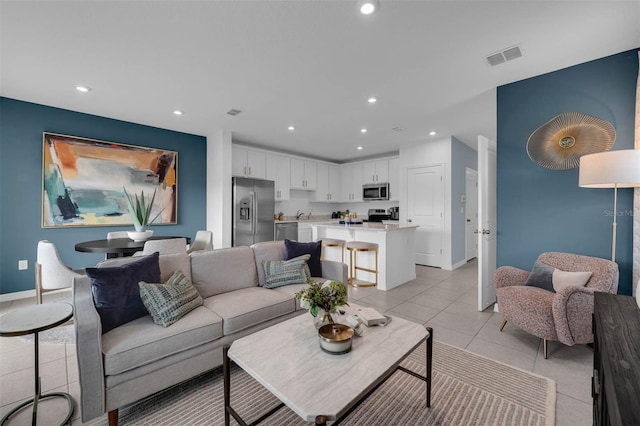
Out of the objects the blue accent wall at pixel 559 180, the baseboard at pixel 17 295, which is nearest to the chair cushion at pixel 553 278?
the blue accent wall at pixel 559 180

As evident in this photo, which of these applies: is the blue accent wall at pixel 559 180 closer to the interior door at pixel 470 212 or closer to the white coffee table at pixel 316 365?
the white coffee table at pixel 316 365

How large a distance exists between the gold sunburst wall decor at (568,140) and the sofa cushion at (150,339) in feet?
11.4

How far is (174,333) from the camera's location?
1739 millimetres

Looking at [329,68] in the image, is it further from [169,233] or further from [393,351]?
[169,233]

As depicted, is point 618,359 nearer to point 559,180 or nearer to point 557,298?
point 557,298

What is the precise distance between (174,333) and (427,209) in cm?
514

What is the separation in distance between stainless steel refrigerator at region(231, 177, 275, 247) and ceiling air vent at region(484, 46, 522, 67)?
416cm

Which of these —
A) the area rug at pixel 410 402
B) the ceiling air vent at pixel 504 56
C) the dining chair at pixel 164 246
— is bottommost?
the area rug at pixel 410 402

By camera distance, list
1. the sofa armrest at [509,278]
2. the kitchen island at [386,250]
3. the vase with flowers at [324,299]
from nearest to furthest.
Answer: the vase with flowers at [324,299], the sofa armrest at [509,278], the kitchen island at [386,250]

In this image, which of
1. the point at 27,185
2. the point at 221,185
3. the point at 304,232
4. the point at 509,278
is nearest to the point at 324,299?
the point at 509,278

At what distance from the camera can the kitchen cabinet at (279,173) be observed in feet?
20.5

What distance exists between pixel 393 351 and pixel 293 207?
5.96 m

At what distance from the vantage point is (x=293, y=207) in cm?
725

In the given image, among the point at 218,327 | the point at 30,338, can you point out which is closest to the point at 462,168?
the point at 218,327
